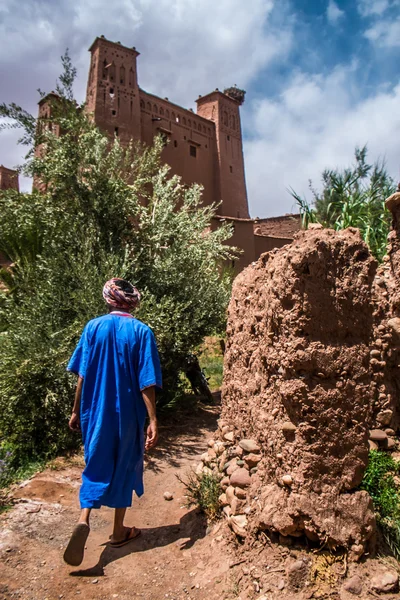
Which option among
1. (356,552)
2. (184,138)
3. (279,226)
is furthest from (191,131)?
(356,552)

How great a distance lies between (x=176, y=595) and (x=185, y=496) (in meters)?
1.30

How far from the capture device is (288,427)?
259cm

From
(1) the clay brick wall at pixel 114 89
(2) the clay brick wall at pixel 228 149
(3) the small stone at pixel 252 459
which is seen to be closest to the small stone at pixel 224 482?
(3) the small stone at pixel 252 459

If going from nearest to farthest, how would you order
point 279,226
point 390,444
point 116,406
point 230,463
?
point 116,406 < point 230,463 < point 390,444 < point 279,226

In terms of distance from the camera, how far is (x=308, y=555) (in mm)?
2416

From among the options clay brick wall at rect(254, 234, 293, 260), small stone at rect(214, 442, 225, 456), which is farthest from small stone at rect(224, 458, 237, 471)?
clay brick wall at rect(254, 234, 293, 260)

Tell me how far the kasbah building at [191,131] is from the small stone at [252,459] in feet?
42.5

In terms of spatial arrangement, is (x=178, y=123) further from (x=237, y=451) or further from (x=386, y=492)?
(x=386, y=492)

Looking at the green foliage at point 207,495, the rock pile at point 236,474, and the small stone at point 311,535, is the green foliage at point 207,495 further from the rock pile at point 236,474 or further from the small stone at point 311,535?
→ the small stone at point 311,535

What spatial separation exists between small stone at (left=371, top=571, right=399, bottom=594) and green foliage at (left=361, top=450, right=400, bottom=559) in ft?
0.74

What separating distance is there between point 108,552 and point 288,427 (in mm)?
1493

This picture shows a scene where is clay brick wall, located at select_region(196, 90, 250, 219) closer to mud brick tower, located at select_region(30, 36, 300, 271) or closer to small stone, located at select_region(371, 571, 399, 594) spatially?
mud brick tower, located at select_region(30, 36, 300, 271)

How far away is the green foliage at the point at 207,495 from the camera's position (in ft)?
10.6

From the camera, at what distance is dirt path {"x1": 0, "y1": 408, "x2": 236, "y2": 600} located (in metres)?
2.56
